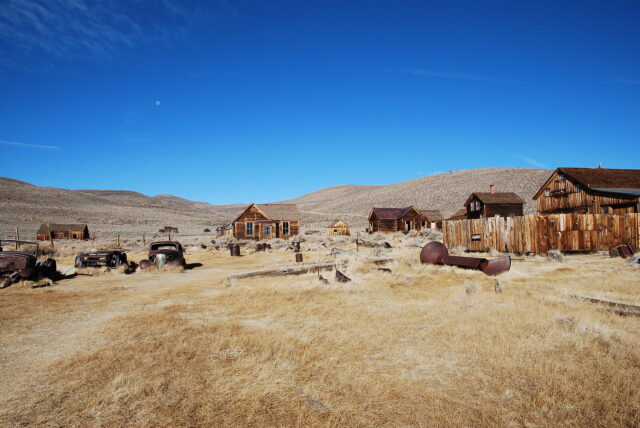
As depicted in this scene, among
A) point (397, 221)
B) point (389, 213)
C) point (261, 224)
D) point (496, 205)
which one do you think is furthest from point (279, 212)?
point (496, 205)

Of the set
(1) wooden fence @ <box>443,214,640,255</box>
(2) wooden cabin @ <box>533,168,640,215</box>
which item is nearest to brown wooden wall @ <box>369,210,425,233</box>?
(2) wooden cabin @ <box>533,168,640,215</box>

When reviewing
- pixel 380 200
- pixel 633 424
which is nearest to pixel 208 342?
pixel 633 424

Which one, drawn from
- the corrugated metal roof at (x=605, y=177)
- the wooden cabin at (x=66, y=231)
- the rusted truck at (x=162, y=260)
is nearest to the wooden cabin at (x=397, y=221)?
the corrugated metal roof at (x=605, y=177)

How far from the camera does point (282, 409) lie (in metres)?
3.72

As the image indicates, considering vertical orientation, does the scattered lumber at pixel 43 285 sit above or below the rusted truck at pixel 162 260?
below

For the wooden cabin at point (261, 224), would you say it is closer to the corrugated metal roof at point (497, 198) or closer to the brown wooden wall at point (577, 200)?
the brown wooden wall at point (577, 200)

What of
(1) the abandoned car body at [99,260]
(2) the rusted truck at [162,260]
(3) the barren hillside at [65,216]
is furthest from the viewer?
(3) the barren hillside at [65,216]

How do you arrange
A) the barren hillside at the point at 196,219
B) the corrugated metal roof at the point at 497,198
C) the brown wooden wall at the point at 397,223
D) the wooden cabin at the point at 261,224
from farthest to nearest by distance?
1. the barren hillside at the point at 196,219
2. the brown wooden wall at the point at 397,223
3. the corrugated metal roof at the point at 497,198
4. the wooden cabin at the point at 261,224

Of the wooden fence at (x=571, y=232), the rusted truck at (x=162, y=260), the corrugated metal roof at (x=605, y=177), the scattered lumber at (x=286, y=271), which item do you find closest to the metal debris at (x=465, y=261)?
the scattered lumber at (x=286, y=271)

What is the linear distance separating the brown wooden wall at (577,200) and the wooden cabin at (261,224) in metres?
28.0

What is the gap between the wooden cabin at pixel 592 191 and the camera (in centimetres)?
2781

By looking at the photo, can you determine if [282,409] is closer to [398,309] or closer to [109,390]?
[109,390]

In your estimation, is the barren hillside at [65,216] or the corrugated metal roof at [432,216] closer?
the corrugated metal roof at [432,216]

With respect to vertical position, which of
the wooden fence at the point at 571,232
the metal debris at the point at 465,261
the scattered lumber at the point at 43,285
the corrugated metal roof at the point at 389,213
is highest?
the corrugated metal roof at the point at 389,213
